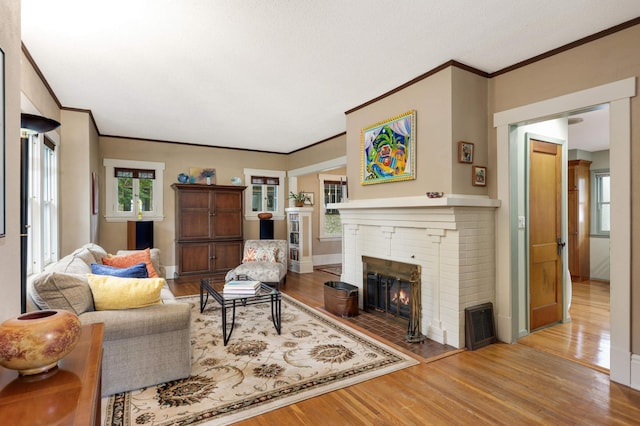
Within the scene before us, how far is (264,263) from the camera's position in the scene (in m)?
5.34

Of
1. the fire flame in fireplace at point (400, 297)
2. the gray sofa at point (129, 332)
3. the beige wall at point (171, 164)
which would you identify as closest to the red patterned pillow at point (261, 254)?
the beige wall at point (171, 164)

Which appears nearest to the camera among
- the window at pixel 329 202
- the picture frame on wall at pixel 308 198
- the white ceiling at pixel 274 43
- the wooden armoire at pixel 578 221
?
the white ceiling at pixel 274 43

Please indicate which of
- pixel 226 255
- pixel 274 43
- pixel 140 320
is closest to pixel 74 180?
pixel 226 255

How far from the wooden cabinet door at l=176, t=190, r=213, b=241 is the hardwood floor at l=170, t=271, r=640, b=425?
4.61m

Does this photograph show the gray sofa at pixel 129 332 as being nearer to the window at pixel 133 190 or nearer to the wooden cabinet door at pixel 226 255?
the wooden cabinet door at pixel 226 255

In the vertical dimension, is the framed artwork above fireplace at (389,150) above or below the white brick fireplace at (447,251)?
above

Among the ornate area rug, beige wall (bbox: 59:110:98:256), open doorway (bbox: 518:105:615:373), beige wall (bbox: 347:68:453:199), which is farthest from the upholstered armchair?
open doorway (bbox: 518:105:615:373)

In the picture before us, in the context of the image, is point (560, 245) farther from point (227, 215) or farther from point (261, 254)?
point (227, 215)

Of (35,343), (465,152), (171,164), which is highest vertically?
(171,164)

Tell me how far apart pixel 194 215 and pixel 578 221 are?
284 inches

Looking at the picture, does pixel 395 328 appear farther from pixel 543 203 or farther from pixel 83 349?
pixel 83 349

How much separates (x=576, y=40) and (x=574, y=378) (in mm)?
2634

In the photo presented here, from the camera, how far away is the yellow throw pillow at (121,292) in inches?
91.5

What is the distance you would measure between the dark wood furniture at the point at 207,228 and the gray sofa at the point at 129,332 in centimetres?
380
